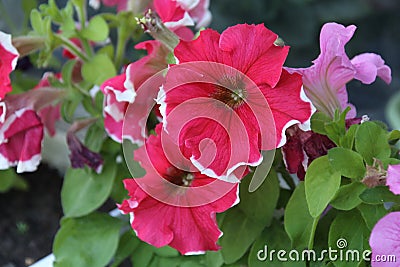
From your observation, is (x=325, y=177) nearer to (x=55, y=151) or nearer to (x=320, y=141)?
(x=320, y=141)

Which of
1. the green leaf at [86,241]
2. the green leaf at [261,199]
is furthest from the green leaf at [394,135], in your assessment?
the green leaf at [86,241]

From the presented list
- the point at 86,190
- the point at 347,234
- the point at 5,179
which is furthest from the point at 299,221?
the point at 5,179

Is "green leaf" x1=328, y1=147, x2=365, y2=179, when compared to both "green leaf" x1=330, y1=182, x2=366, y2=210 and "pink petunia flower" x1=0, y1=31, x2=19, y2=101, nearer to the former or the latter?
"green leaf" x1=330, y1=182, x2=366, y2=210

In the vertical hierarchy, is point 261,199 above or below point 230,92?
below

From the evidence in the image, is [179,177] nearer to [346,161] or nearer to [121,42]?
[346,161]

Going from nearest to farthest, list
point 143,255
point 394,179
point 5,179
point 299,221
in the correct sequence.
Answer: point 394,179, point 299,221, point 143,255, point 5,179

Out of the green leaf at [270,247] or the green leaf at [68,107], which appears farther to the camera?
the green leaf at [68,107]

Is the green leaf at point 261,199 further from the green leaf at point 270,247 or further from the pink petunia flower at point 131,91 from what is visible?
the pink petunia flower at point 131,91
